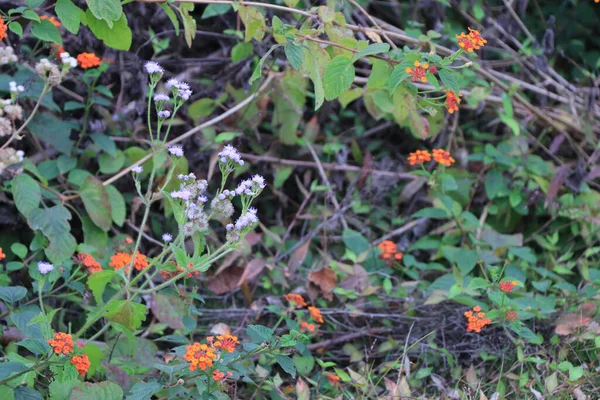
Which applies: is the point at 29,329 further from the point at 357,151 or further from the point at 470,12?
the point at 470,12

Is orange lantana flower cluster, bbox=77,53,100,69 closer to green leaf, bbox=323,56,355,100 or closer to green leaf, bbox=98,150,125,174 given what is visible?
green leaf, bbox=98,150,125,174

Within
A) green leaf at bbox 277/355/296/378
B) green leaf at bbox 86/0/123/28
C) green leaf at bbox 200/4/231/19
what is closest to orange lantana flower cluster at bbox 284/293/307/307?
green leaf at bbox 277/355/296/378

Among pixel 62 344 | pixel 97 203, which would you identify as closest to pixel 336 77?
pixel 62 344

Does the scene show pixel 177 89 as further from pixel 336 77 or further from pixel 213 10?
pixel 213 10

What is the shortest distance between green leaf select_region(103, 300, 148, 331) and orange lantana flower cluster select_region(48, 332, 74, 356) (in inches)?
5.4

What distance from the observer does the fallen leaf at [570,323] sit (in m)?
2.43

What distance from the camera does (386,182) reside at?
11.1 feet

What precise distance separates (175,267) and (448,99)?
0.99m

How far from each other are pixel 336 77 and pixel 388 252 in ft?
3.28

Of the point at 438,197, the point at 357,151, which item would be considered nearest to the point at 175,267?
the point at 438,197

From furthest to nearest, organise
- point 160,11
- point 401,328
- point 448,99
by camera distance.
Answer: point 160,11 → point 401,328 → point 448,99

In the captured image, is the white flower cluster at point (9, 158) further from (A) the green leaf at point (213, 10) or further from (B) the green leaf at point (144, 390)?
(A) the green leaf at point (213, 10)

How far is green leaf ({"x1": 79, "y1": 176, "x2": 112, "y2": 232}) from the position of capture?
2.73 m

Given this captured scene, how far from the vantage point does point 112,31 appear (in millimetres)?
2307
